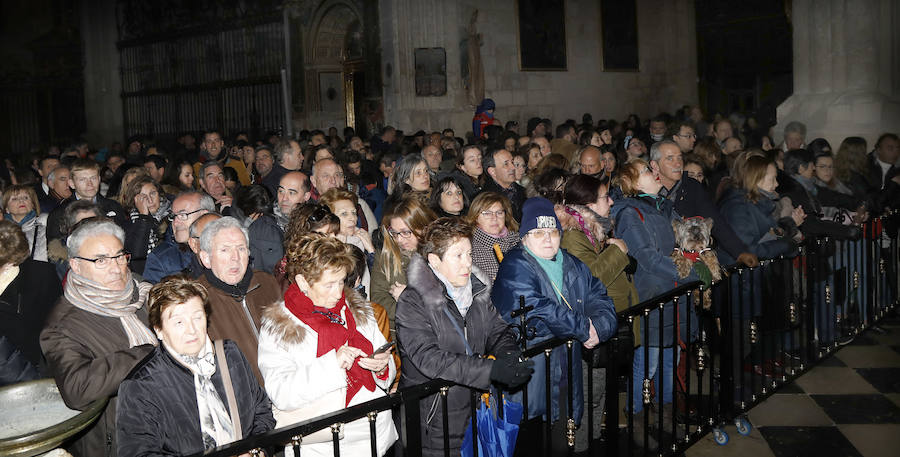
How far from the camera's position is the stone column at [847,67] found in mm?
10867

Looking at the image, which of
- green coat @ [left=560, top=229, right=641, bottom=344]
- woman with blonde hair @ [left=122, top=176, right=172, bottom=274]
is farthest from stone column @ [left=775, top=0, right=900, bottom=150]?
woman with blonde hair @ [left=122, top=176, right=172, bottom=274]

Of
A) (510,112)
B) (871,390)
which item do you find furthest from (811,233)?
(510,112)

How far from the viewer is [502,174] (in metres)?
7.07

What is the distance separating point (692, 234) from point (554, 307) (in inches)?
66.2

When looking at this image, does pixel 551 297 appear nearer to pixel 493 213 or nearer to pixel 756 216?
pixel 493 213

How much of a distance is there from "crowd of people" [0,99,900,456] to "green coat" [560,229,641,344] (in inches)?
0.5

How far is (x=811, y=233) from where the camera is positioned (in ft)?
21.9

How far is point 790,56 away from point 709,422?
16.5m

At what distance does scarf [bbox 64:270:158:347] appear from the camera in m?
3.47

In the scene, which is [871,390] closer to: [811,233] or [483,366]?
[811,233]

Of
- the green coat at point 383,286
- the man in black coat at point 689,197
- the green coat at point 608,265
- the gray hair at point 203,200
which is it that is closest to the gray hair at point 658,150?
the man in black coat at point 689,197

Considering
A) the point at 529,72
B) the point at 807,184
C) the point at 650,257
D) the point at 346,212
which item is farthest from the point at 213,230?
the point at 529,72

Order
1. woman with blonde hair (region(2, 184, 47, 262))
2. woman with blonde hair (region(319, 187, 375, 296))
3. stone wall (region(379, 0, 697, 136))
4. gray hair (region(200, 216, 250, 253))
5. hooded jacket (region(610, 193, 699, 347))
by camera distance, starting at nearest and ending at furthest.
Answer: gray hair (region(200, 216, 250, 253)) < hooded jacket (region(610, 193, 699, 347)) < woman with blonde hair (region(319, 187, 375, 296)) < woman with blonde hair (region(2, 184, 47, 262)) < stone wall (region(379, 0, 697, 136))

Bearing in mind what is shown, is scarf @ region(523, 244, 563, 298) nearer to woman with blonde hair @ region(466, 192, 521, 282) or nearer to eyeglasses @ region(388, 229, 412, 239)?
woman with blonde hair @ region(466, 192, 521, 282)
